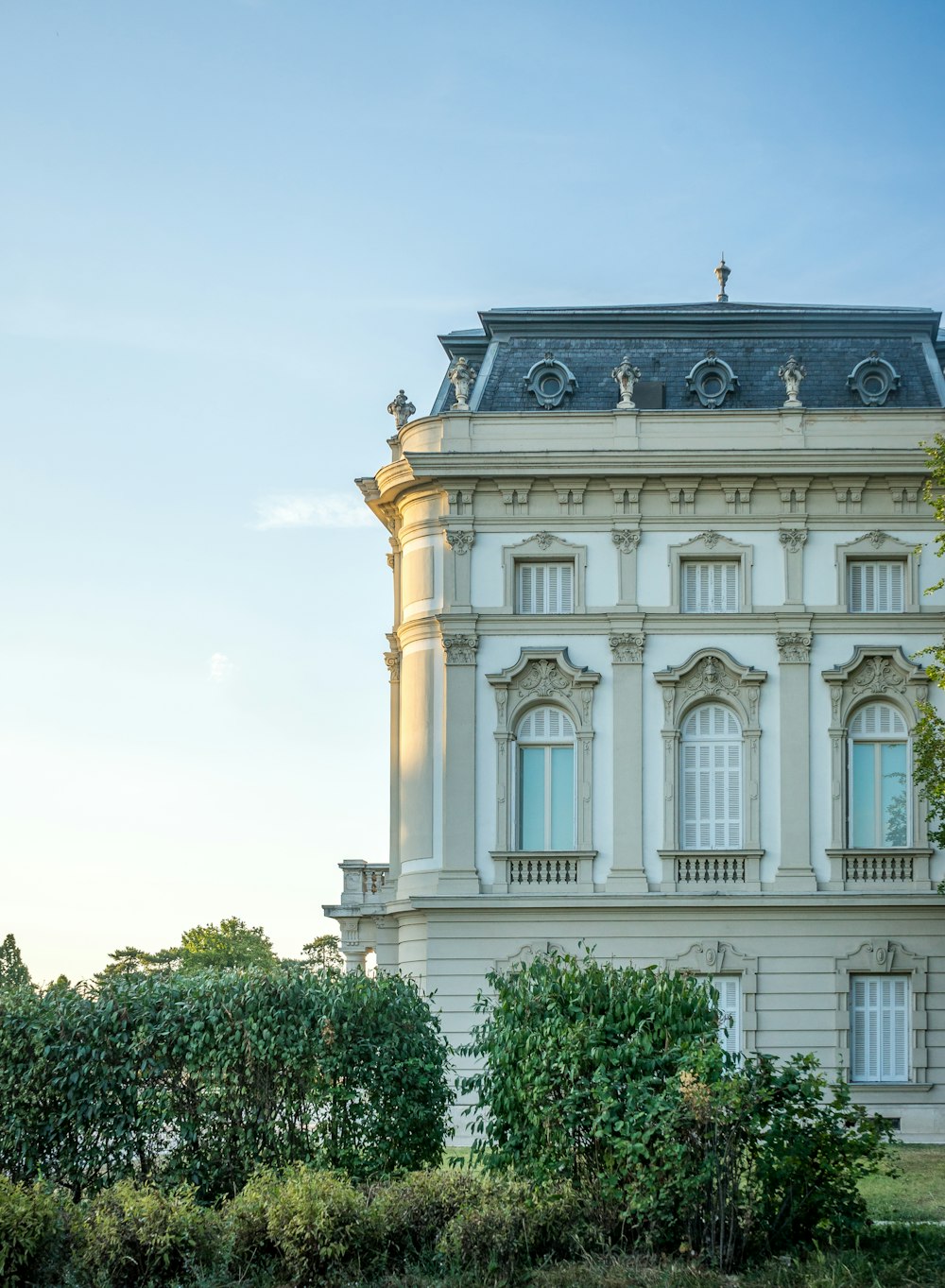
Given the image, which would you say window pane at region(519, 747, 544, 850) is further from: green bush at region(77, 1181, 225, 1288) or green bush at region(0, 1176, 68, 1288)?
green bush at region(0, 1176, 68, 1288)

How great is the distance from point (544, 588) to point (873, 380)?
8228mm

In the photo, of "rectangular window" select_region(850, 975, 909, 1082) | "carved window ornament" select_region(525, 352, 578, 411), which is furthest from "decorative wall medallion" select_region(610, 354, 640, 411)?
"rectangular window" select_region(850, 975, 909, 1082)

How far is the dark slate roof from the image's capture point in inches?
1486

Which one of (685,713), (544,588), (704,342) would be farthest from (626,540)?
(704,342)

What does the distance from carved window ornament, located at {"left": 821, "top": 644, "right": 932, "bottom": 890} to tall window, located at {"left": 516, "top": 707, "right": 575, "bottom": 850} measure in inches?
201

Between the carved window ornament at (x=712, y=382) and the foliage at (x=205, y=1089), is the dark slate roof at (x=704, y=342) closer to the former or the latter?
the carved window ornament at (x=712, y=382)

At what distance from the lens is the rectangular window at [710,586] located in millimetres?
35906

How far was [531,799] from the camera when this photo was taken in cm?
3556

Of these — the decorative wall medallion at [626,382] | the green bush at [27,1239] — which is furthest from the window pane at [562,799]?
the green bush at [27,1239]

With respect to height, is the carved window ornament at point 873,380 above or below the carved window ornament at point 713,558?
above

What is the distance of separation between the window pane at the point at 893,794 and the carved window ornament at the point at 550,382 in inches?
377

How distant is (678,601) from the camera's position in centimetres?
3562

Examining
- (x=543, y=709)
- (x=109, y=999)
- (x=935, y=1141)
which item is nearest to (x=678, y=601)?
(x=543, y=709)

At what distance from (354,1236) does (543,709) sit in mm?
20024
